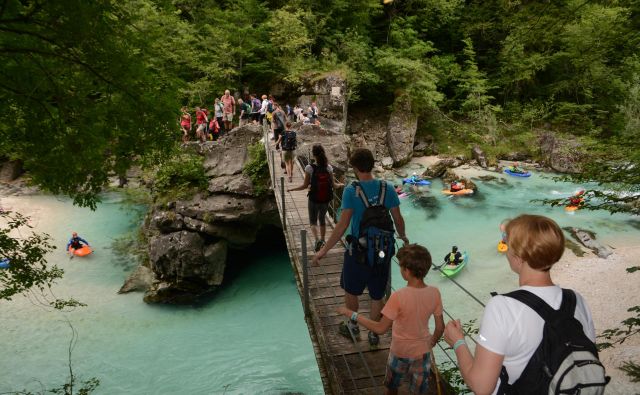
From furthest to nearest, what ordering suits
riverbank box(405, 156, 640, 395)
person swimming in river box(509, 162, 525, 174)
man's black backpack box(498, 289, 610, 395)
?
person swimming in river box(509, 162, 525, 174), riverbank box(405, 156, 640, 395), man's black backpack box(498, 289, 610, 395)

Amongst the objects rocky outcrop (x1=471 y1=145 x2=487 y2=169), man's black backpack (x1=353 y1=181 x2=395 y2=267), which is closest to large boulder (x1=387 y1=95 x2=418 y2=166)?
rocky outcrop (x1=471 y1=145 x2=487 y2=169)

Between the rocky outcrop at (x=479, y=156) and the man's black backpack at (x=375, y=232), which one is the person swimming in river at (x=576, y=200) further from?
the rocky outcrop at (x=479, y=156)

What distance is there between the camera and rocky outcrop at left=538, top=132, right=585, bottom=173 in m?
19.9

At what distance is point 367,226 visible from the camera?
322 cm

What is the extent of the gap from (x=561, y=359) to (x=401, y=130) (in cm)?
2099

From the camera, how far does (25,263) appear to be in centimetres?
516

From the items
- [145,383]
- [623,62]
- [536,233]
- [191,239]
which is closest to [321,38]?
[191,239]

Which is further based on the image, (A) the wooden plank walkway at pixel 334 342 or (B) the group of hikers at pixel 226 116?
(B) the group of hikers at pixel 226 116

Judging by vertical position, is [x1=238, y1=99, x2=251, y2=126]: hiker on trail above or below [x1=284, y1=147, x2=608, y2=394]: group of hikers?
above

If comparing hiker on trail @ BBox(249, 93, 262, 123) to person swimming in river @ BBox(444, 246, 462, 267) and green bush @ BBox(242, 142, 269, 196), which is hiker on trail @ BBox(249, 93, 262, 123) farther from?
person swimming in river @ BBox(444, 246, 462, 267)

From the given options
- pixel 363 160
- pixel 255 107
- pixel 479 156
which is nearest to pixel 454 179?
pixel 479 156

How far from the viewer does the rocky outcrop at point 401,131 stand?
2127 cm

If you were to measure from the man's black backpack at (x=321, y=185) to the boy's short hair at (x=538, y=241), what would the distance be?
3763 mm

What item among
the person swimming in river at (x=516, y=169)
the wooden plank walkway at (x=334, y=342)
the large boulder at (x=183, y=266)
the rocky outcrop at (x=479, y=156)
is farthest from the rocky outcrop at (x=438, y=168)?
the wooden plank walkway at (x=334, y=342)
